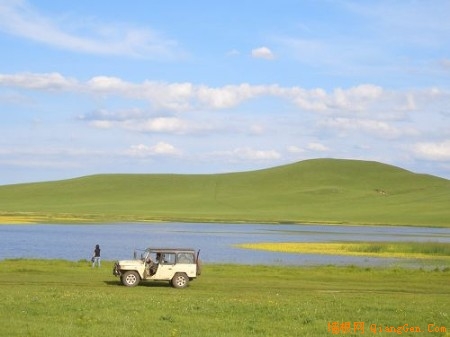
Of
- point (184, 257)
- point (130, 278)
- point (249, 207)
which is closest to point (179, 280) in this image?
point (184, 257)

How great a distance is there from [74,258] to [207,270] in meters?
17.5

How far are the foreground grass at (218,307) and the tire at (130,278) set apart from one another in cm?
39

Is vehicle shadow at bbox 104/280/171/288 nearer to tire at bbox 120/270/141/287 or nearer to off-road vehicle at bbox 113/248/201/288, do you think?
tire at bbox 120/270/141/287

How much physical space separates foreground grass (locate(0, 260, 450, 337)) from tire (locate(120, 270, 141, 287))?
15.5 inches

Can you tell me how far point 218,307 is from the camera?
72.4 ft

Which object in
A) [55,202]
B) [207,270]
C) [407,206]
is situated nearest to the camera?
[207,270]

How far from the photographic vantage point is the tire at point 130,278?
107 feet

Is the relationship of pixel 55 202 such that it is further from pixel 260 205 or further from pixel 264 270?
pixel 264 270

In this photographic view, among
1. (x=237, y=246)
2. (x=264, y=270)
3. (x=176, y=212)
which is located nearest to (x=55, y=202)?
(x=176, y=212)

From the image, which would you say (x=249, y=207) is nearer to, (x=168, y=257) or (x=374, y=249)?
(x=374, y=249)

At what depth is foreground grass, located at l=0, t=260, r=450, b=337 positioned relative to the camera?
18.3 m

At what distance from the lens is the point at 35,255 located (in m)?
58.3

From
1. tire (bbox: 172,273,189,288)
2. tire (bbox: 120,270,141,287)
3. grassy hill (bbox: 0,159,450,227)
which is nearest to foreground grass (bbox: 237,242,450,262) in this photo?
tire (bbox: 172,273,189,288)

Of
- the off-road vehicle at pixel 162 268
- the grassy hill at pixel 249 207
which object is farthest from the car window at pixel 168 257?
the grassy hill at pixel 249 207
